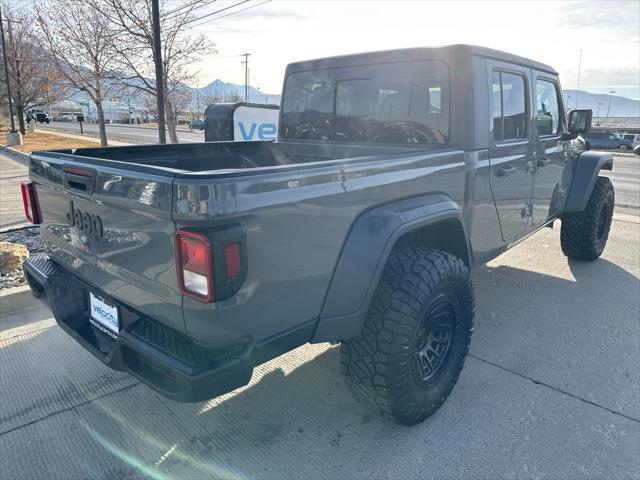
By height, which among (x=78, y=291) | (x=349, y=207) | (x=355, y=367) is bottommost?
(x=355, y=367)

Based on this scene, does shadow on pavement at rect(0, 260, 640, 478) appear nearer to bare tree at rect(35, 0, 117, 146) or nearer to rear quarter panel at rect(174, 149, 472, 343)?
rear quarter panel at rect(174, 149, 472, 343)

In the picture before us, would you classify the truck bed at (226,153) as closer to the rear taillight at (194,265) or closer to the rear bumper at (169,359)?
the rear bumper at (169,359)

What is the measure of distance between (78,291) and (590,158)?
15.3 ft

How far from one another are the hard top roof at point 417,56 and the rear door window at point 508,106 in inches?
5.2

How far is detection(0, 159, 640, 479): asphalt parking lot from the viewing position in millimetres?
2283

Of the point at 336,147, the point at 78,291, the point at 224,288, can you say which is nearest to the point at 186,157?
the point at 336,147

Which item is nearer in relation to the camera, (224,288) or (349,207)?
(224,288)

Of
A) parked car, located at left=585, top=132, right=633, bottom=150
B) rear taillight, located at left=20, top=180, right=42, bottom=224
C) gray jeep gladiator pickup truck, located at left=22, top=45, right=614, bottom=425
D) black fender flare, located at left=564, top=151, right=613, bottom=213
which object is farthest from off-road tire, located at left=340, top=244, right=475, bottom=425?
parked car, located at left=585, top=132, right=633, bottom=150

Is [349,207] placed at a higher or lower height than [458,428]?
higher

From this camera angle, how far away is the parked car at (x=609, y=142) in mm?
30609

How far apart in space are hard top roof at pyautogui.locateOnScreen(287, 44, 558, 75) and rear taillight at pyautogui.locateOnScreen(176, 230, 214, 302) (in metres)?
2.11

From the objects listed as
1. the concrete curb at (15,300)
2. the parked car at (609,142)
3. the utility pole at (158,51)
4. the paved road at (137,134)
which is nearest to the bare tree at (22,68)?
the paved road at (137,134)

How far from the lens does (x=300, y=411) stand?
2693 mm

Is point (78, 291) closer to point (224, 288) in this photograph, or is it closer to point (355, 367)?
point (224, 288)
